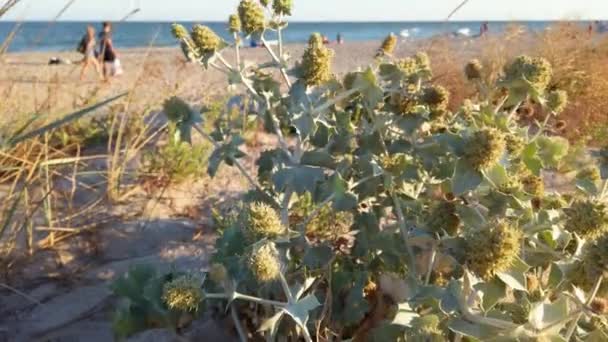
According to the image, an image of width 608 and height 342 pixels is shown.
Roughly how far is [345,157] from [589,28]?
163 inches

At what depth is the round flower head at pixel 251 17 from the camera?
1.60m

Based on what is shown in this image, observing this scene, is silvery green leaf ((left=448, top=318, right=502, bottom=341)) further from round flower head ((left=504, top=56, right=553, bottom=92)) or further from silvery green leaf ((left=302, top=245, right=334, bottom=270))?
round flower head ((left=504, top=56, right=553, bottom=92))

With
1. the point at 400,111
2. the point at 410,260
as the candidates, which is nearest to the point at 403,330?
the point at 410,260

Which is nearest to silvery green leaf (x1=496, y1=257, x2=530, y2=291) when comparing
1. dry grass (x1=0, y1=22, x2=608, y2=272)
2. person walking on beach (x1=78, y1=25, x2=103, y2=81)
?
dry grass (x1=0, y1=22, x2=608, y2=272)

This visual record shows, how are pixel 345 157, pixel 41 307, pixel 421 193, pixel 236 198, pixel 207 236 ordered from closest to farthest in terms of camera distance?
1. pixel 345 157
2. pixel 421 193
3. pixel 41 307
4. pixel 207 236
5. pixel 236 198

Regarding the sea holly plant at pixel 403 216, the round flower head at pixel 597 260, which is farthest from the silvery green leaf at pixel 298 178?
the round flower head at pixel 597 260

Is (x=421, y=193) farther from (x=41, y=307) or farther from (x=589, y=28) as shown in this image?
(x=589, y=28)

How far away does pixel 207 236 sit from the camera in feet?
8.95

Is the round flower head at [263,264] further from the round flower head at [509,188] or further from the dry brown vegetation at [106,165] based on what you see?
the dry brown vegetation at [106,165]

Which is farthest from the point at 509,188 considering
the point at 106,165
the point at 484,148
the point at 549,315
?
the point at 106,165

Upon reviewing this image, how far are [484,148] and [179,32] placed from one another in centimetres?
82

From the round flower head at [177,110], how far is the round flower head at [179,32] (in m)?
0.16

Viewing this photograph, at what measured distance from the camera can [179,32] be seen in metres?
1.66

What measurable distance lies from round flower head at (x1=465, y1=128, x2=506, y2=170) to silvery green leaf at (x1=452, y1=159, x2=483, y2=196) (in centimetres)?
1
